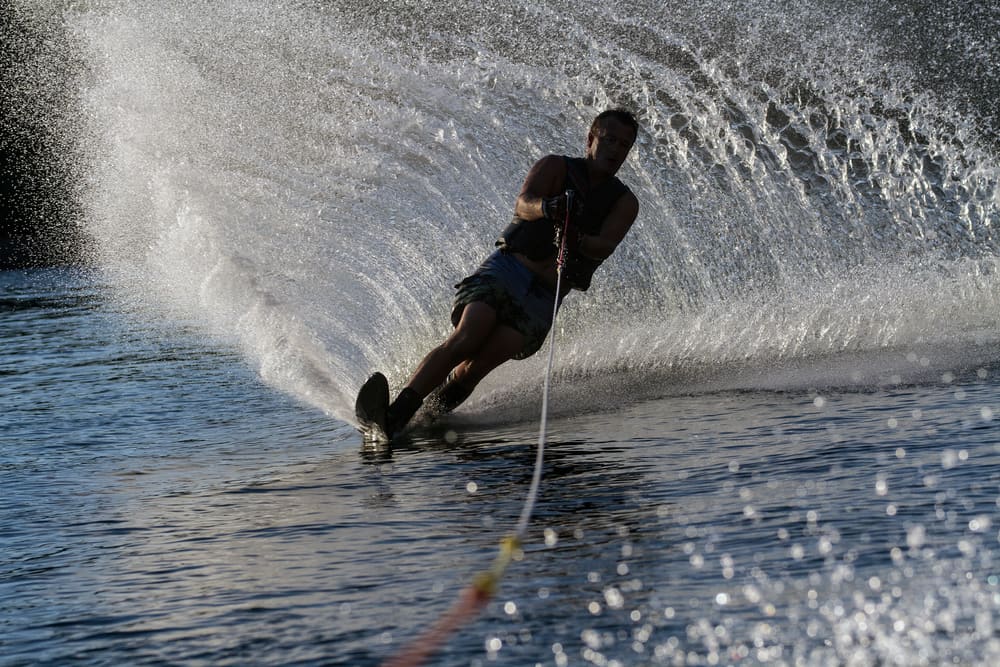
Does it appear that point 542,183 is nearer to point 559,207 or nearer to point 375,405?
point 559,207

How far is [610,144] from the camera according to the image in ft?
18.8

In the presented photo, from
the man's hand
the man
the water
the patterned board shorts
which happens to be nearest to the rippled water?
the water

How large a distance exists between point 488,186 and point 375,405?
2.92m

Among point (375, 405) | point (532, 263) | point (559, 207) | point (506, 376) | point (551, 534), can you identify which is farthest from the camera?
point (506, 376)

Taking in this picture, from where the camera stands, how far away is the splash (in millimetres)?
7586

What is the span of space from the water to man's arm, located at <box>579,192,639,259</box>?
786mm

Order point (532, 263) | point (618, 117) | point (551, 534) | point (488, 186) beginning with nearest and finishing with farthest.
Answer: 1. point (551, 534)
2. point (618, 117)
3. point (532, 263)
4. point (488, 186)

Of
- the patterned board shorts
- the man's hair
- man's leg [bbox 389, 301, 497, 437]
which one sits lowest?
man's leg [bbox 389, 301, 497, 437]

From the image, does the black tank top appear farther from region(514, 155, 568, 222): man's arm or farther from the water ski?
the water ski

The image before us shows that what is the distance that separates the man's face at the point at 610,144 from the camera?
225 inches

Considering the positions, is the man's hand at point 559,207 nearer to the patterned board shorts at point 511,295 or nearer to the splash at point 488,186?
the patterned board shorts at point 511,295

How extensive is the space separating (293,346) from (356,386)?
2.40ft

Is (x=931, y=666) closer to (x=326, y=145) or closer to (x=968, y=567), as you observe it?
(x=968, y=567)

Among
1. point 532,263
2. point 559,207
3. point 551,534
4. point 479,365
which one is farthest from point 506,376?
point 551,534
